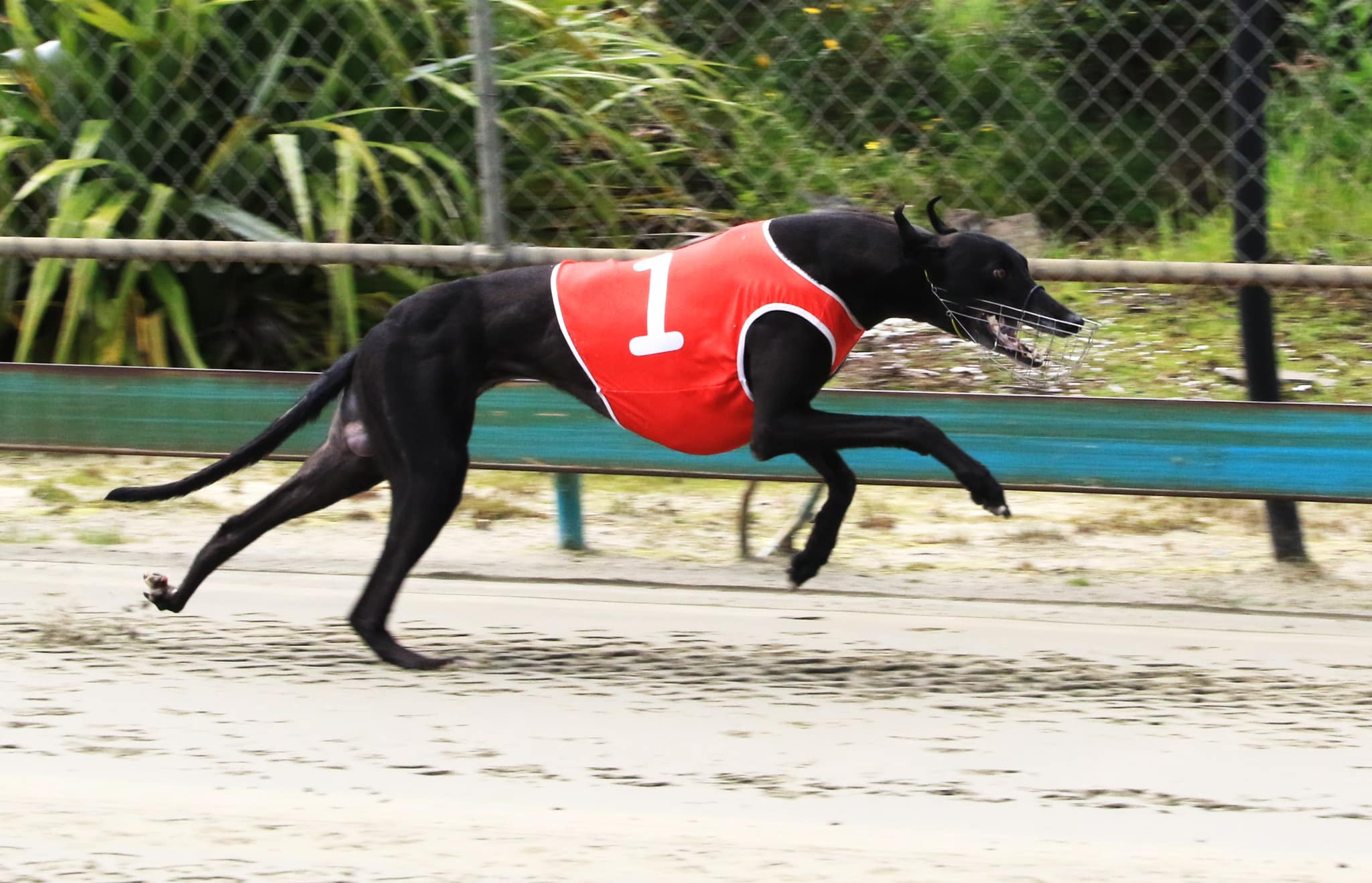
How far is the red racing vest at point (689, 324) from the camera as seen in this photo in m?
4.08

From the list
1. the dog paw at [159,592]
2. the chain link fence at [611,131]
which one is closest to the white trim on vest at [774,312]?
the chain link fence at [611,131]

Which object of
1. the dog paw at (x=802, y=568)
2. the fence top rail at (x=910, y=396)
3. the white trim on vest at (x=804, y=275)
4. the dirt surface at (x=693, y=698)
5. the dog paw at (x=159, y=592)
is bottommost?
the dirt surface at (x=693, y=698)

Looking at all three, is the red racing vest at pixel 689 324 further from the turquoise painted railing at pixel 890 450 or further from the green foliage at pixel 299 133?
the green foliage at pixel 299 133

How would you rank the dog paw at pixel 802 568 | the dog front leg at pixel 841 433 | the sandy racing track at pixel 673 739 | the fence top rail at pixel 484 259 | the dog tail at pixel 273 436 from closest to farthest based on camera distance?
the sandy racing track at pixel 673 739, the dog front leg at pixel 841 433, the dog paw at pixel 802 568, the dog tail at pixel 273 436, the fence top rail at pixel 484 259

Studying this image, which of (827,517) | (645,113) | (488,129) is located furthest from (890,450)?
(645,113)

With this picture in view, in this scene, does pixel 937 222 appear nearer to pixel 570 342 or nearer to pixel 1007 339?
pixel 1007 339

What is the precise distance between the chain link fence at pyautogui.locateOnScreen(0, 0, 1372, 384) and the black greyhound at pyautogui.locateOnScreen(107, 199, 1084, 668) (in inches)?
36.3

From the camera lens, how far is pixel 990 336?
4.13 metres

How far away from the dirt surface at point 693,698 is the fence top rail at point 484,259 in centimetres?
86

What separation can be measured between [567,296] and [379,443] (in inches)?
21.8

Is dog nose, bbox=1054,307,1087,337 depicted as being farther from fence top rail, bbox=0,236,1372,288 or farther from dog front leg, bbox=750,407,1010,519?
fence top rail, bbox=0,236,1372,288

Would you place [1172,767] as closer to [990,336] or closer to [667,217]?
[990,336]

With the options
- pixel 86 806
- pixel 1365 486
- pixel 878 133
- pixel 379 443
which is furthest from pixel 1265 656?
pixel 86 806

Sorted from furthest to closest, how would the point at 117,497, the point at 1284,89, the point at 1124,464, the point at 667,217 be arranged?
the point at 667,217, the point at 1284,89, the point at 1124,464, the point at 117,497
